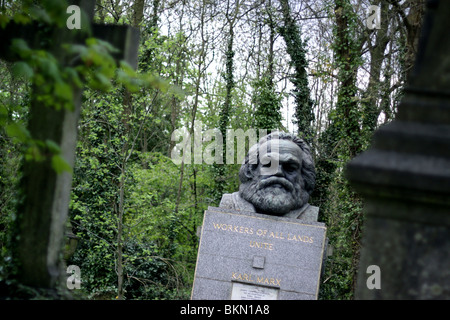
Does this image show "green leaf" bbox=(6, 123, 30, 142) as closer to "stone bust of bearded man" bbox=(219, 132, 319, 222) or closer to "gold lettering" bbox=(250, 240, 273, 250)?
"gold lettering" bbox=(250, 240, 273, 250)

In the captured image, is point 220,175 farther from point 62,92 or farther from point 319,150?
point 62,92

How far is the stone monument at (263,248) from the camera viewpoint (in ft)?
22.8

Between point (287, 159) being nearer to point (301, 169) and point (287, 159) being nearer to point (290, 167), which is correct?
point (290, 167)

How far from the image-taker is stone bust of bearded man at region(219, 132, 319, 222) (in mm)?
7465

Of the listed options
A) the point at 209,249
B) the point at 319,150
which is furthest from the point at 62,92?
the point at 319,150

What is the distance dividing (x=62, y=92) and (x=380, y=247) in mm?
1588

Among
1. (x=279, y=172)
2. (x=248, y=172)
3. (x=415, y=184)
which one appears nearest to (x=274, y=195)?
(x=279, y=172)

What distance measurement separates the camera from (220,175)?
15953 mm

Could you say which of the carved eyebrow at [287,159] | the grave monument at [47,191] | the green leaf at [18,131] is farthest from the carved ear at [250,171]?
the green leaf at [18,131]

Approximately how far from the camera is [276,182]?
7.59m

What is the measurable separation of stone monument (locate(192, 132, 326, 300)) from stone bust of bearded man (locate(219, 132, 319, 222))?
0.05 ft

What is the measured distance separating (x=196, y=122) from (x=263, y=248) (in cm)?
1165

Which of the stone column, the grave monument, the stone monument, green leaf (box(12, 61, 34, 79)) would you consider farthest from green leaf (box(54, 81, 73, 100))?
the stone monument

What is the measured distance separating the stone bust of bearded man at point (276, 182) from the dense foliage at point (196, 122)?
101 centimetres
